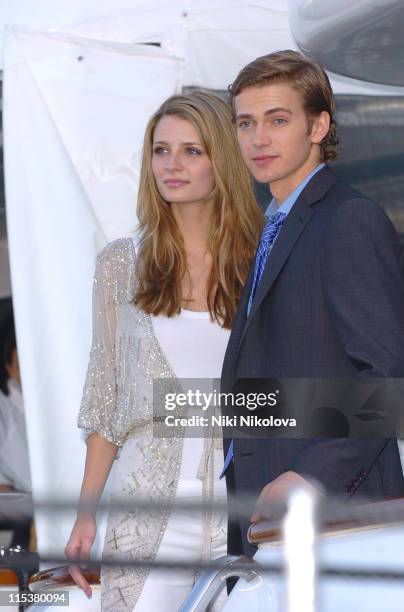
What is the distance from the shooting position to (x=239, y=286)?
2.12 meters

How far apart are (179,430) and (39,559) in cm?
72

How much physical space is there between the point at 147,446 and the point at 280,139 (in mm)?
548

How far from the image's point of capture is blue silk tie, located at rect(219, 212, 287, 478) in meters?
1.85

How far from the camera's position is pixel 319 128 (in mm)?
1889

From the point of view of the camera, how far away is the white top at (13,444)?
3.71m

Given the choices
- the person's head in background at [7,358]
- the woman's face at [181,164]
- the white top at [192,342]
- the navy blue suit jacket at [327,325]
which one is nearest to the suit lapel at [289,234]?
the navy blue suit jacket at [327,325]

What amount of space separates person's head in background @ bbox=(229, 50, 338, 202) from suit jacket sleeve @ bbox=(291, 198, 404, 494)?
0.60 ft

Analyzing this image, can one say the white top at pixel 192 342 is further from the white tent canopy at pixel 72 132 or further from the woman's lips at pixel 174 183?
the white tent canopy at pixel 72 132

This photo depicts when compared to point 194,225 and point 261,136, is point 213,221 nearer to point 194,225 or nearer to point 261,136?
point 194,225

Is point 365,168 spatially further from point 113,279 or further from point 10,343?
point 10,343

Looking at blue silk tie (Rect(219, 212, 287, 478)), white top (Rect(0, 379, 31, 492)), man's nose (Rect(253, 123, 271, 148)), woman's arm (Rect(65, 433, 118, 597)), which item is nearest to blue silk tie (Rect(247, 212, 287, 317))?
blue silk tie (Rect(219, 212, 287, 478))

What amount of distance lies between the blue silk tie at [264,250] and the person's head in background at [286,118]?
0.05m

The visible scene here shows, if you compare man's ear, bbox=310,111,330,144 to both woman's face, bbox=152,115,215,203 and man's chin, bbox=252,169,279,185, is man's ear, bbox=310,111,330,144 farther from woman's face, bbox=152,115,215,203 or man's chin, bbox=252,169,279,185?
woman's face, bbox=152,115,215,203

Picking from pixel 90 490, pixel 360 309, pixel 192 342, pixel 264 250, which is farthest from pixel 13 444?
pixel 360 309
